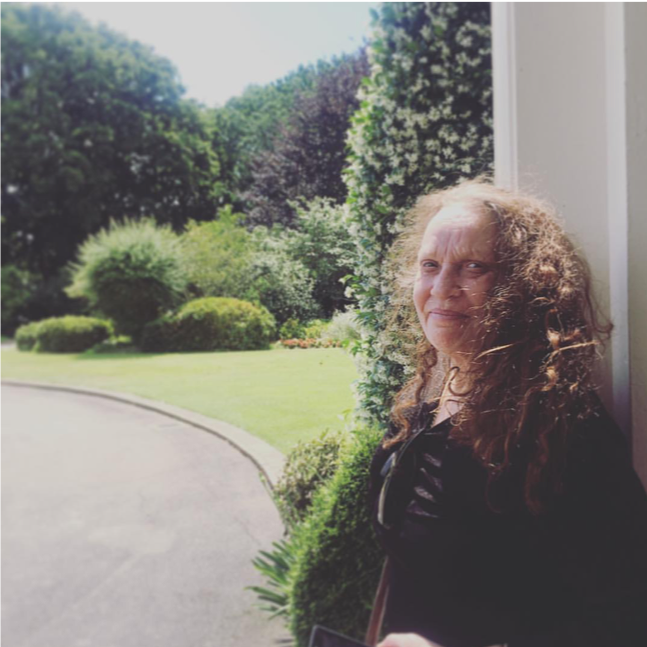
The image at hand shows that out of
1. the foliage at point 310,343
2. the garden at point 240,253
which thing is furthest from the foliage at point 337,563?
the foliage at point 310,343

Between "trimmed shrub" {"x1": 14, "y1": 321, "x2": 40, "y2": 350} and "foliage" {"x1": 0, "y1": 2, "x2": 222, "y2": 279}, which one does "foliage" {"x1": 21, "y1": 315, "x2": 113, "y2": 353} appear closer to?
"trimmed shrub" {"x1": 14, "y1": 321, "x2": 40, "y2": 350}

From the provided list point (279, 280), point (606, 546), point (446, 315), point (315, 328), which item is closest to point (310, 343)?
point (315, 328)

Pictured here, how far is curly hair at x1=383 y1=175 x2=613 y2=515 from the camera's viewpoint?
1053mm

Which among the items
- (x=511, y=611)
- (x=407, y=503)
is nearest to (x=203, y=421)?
(x=407, y=503)

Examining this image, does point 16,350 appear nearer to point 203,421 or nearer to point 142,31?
point 203,421

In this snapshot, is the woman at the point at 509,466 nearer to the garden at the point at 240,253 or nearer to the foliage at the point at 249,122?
the garden at the point at 240,253

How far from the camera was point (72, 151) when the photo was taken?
1.58m

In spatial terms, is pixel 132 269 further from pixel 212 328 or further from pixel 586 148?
pixel 586 148

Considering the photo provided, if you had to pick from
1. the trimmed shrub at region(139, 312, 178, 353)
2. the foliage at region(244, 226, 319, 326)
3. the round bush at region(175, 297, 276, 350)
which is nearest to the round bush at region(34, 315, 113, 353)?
the trimmed shrub at region(139, 312, 178, 353)

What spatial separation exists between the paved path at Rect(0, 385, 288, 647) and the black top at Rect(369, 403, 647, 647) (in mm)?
614

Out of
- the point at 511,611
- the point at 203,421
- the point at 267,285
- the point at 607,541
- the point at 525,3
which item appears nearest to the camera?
the point at 607,541

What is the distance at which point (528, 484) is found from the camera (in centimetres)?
103

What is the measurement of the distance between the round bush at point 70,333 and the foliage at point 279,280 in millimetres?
456

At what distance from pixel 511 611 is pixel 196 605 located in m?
0.91
